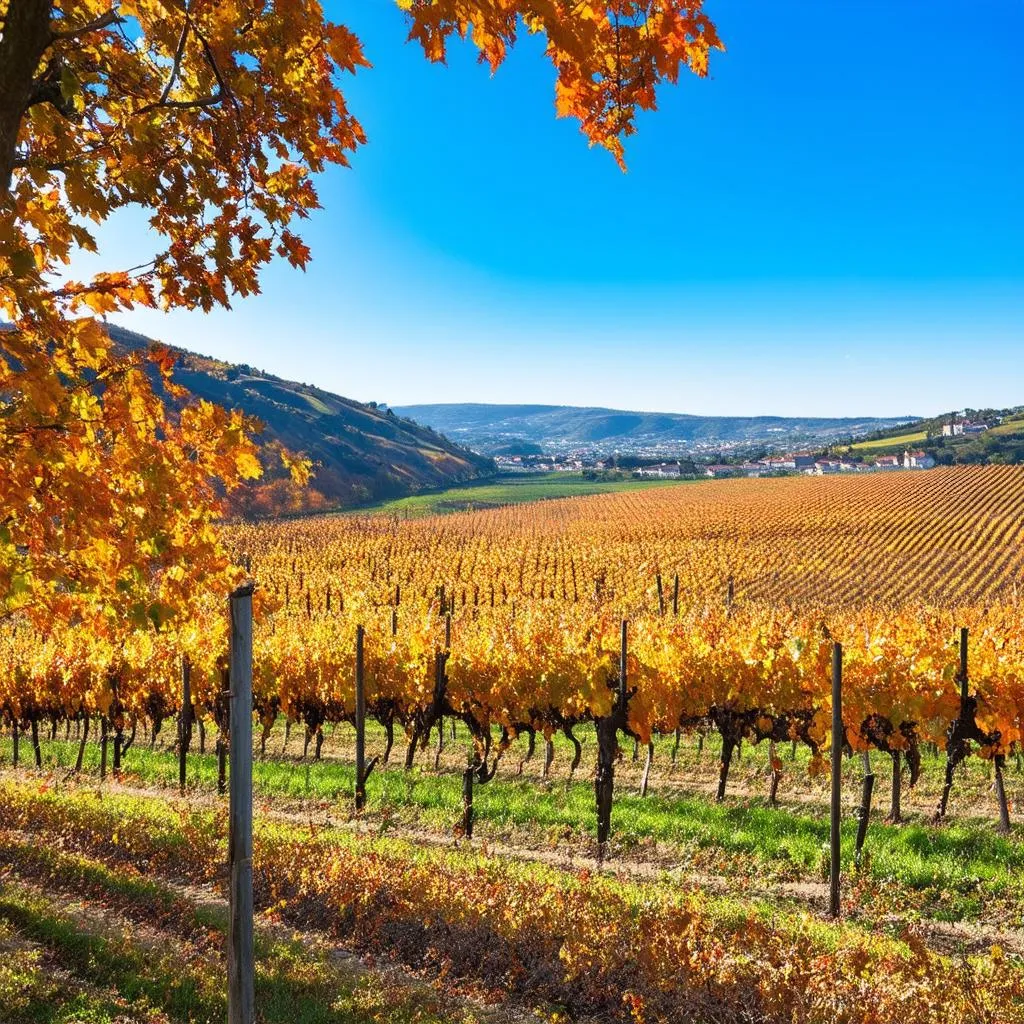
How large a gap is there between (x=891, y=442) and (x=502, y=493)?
10924 centimetres

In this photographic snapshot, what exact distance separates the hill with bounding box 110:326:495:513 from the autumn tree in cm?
10043

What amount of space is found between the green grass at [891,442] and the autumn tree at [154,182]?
175572mm

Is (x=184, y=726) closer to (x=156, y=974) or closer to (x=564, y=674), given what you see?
(x=564, y=674)

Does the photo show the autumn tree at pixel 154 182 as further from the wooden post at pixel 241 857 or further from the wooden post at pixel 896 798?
the wooden post at pixel 896 798

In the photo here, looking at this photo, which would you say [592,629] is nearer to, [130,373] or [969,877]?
[969,877]

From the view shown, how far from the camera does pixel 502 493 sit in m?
123

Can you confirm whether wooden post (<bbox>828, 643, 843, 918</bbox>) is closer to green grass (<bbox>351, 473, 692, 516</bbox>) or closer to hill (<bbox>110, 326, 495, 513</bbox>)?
green grass (<bbox>351, 473, 692, 516</bbox>)

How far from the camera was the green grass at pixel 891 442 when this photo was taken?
16562 centimetres

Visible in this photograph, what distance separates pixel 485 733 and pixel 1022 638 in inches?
349

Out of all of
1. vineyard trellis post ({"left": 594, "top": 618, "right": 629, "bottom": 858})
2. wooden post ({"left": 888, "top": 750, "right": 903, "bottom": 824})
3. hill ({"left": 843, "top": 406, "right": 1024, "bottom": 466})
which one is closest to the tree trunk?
vineyard trellis post ({"left": 594, "top": 618, "right": 629, "bottom": 858})

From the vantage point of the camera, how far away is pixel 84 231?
149 inches

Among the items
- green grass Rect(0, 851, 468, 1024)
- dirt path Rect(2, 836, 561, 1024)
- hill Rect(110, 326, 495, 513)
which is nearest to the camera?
green grass Rect(0, 851, 468, 1024)

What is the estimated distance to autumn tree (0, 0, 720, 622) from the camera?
2959mm

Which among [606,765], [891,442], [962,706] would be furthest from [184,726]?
[891,442]
